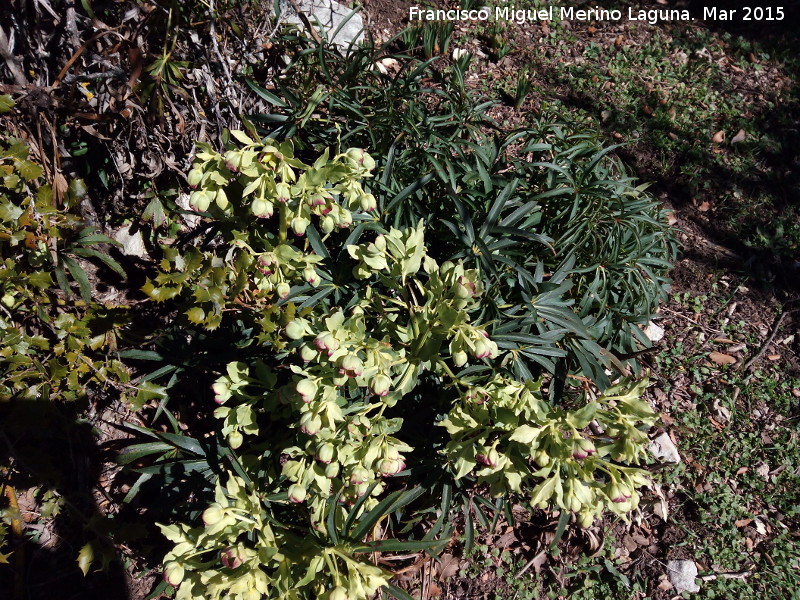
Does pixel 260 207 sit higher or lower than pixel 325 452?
higher

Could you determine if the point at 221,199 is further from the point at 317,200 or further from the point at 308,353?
the point at 308,353

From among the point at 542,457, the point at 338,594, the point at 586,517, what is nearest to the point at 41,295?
the point at 338,594

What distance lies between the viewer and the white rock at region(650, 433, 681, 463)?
2770 mm

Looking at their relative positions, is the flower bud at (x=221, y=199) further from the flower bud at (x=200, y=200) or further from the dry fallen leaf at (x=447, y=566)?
the dry fallen leaf at (x=447, y=566)

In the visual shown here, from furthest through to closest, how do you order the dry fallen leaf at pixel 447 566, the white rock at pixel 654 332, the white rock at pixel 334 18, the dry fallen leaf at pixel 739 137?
the dry fallen leaf at pixel 739 137, the white rock at pixel 334 18, the white rock at pixel 654 332, the dry fallen leaf at pixel 447 566

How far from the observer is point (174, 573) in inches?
56.9

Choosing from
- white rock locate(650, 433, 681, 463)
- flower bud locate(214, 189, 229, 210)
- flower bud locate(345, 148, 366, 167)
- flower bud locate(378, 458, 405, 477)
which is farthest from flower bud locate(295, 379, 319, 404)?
white rock locate(650, 433, 681, 463)

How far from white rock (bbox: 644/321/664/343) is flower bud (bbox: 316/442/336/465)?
7.20 feet

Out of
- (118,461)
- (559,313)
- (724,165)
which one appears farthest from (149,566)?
(724,165)

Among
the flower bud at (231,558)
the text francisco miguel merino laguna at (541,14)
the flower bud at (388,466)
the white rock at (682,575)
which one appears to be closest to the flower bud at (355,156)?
the flower bud at (388,466)

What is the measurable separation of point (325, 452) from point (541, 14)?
400 centimetres

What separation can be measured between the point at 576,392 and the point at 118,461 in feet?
5.63

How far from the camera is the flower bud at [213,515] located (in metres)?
1.42

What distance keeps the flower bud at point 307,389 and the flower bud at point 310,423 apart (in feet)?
0.13
